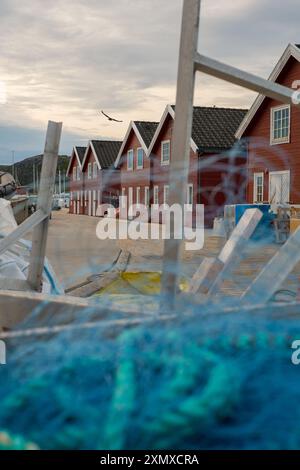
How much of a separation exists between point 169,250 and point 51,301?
66cm

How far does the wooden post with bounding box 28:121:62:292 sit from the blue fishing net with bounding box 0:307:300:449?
45.5 inches

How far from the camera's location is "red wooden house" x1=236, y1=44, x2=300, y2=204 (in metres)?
19.4

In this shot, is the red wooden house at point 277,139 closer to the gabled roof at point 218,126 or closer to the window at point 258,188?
the window at point 258,188

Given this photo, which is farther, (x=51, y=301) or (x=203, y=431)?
(x=51, y=301)

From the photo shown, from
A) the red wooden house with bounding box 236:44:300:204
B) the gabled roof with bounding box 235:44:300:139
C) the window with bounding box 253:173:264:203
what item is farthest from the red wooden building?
the window with bounding box 253:173:264:203

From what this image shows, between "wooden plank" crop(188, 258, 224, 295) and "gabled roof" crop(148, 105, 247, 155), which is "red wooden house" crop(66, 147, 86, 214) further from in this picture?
"wooden plank" crop(188, 258, 224, 295)

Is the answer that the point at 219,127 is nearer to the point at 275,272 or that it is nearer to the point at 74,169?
the point at 74,169

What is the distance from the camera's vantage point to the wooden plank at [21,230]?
3.59m

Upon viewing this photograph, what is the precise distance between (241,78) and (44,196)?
155 centimetres

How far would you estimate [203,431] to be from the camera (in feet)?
7.71
